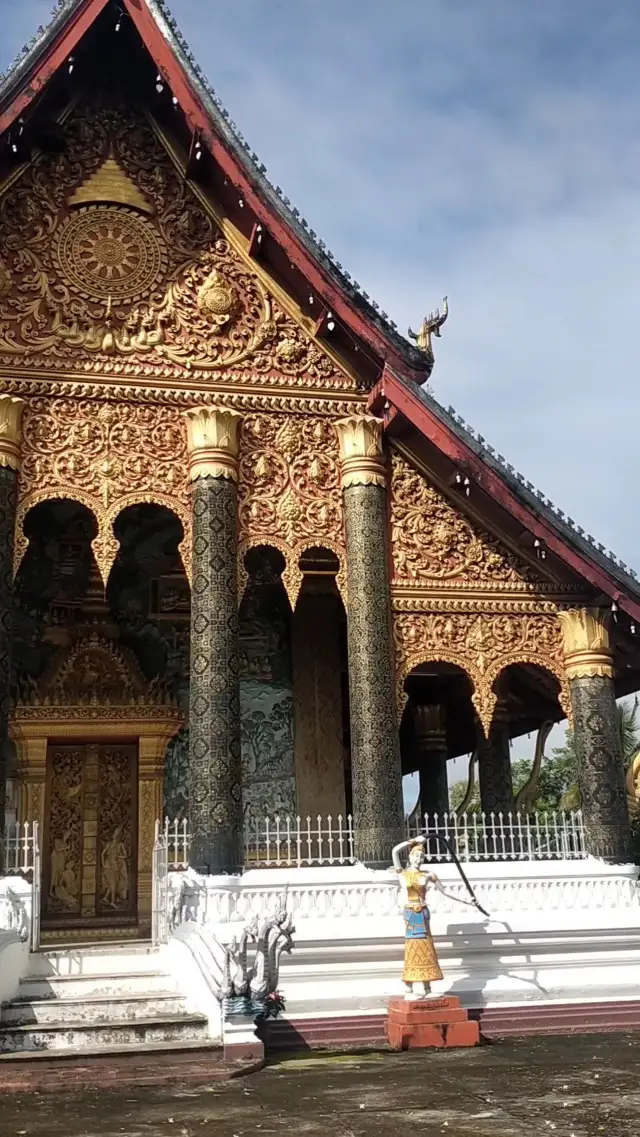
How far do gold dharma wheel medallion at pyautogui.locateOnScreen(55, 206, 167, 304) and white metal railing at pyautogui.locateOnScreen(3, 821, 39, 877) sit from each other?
458 centimetres

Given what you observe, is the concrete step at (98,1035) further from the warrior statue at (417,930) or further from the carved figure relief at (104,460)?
the carved figure relief at (104,460)

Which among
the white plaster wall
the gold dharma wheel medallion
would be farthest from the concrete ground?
the gold dharma wheel medallion

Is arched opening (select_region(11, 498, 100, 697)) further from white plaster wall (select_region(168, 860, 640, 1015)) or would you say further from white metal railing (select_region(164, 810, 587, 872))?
white plaster wall (select_region(168, 860, 640, 1015))

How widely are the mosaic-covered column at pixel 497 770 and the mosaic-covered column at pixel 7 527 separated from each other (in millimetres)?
7023

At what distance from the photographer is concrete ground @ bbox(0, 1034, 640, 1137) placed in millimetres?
4484

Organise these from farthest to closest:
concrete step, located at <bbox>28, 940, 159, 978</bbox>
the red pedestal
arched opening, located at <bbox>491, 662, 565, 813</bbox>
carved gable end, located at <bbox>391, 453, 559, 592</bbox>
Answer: arched opening, located at <bbox>491, 662, 565, 813</bbox>
carved gable end, located at <bbox>391, 453, 559, 592</bbox>
concrete step, located at <bbox>28, 940, 159, 978</bbox>
the red pedestal

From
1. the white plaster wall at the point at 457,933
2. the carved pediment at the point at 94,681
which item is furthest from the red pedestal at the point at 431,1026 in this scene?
the carved pediment at the point at 94,681

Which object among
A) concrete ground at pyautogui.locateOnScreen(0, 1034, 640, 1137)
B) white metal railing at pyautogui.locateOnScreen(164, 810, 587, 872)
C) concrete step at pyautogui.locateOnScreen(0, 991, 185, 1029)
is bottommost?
concrete ground at pyautogui.locateOnScreen(0, 1034, 640, 1137)

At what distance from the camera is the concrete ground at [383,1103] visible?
448 cm

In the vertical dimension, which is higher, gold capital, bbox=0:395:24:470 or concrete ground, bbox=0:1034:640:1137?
gold capital, bbox=0:395:24:470

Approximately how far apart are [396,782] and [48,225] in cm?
571

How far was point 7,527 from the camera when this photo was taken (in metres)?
8.41

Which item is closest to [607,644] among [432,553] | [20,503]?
[432,553]

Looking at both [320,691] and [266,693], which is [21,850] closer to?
[266,693]
